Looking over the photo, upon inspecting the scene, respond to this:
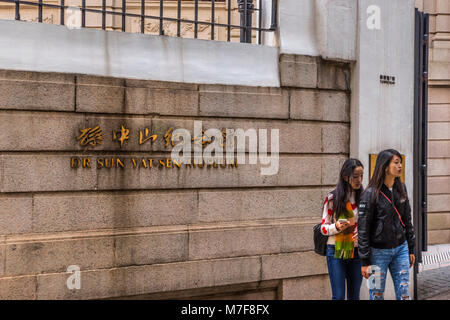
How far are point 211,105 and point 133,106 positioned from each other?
1.02m

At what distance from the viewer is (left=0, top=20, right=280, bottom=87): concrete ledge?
511 centimetres

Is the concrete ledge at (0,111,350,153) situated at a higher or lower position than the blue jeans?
higher

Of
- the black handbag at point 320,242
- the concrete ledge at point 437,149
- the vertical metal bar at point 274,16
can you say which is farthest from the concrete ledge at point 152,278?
the concrete ledge at point 437,149

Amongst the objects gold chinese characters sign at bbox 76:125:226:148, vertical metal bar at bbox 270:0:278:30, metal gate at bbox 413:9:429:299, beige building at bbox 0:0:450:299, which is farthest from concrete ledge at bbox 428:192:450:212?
gold chinese characters sign at bbox 76:125:226:148

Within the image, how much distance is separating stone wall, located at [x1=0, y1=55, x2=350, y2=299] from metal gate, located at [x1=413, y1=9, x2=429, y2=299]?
1.35 metres

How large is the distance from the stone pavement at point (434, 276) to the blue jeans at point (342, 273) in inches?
106

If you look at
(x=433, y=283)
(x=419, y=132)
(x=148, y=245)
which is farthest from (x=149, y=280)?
(x=433, y=283)

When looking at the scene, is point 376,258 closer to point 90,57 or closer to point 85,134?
point 85,134

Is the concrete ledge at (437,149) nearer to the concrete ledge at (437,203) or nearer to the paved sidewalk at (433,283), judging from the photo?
the concrete ledge at (437,203)

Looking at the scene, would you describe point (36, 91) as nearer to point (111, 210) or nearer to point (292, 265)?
point (111, 210)

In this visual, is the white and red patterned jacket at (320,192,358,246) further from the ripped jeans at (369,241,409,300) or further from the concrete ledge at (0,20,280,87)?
the concrete ledge at (0,20,280,87)

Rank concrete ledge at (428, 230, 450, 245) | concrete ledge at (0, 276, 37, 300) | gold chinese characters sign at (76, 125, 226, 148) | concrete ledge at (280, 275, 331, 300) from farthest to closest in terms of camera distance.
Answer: concrete ledge at (428, 230, 450, 245)
concrete ledge at (280, 275, 331, 300)
gold chinese characters sign at (76, 125, 226, 148)
concrete ledge at (0, 276, 37, 300)

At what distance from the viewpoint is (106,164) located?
539 centimetres

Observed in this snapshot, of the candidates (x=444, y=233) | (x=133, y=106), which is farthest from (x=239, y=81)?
(x=444, y=233)
